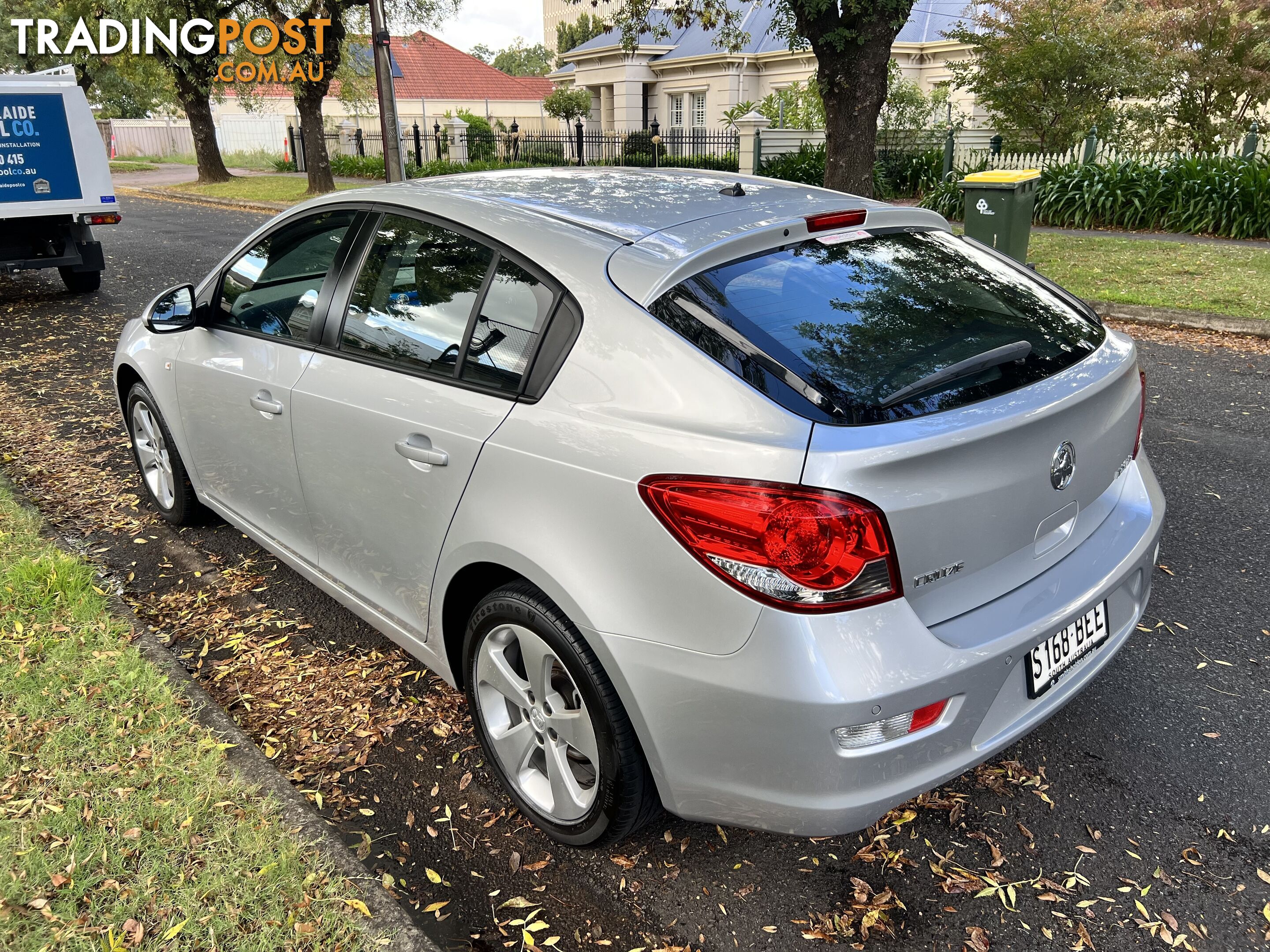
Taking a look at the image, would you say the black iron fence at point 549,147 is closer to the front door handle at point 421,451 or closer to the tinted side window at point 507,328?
the tinted side window at point 507,328

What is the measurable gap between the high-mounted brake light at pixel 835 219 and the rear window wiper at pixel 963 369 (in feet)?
2.00

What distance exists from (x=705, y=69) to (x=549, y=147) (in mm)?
12349

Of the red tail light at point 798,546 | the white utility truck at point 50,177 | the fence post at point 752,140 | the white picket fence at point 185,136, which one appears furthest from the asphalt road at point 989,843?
the white picket fence at point 185,136

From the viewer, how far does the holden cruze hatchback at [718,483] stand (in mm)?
2033

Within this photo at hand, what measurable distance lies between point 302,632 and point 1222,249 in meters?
12.5

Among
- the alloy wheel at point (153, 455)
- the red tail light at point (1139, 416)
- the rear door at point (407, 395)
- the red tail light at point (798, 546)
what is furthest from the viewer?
the alloy wheel at point (153, 455)

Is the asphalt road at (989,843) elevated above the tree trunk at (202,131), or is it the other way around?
the tree trunk at (202,131)

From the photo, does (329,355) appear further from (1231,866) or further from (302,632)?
(1231,866)

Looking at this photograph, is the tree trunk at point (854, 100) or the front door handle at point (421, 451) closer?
the front door handle at point (421, 451)

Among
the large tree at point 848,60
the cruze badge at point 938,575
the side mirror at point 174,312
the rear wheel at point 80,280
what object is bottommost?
the rear wheel at point 80,280

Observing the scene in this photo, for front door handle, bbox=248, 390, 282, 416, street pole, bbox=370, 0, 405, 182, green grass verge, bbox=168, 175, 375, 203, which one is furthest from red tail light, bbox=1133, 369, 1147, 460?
green grass verge, bbox=168, 175, 375, 203

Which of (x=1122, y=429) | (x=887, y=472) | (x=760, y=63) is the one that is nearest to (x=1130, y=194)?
(x=1122, y=429)

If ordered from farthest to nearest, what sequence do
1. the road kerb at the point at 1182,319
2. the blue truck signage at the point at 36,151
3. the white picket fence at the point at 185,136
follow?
the white picket fence at the point at 185,136 → the blue truck signage at the point at 36,151 → the road kerb at the point at 1182,319

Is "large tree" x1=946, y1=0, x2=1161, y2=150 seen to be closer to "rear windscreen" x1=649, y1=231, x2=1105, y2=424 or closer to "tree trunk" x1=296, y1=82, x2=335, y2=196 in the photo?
"tree trunk" x1=296, y1=82, x2=335, y2=196
